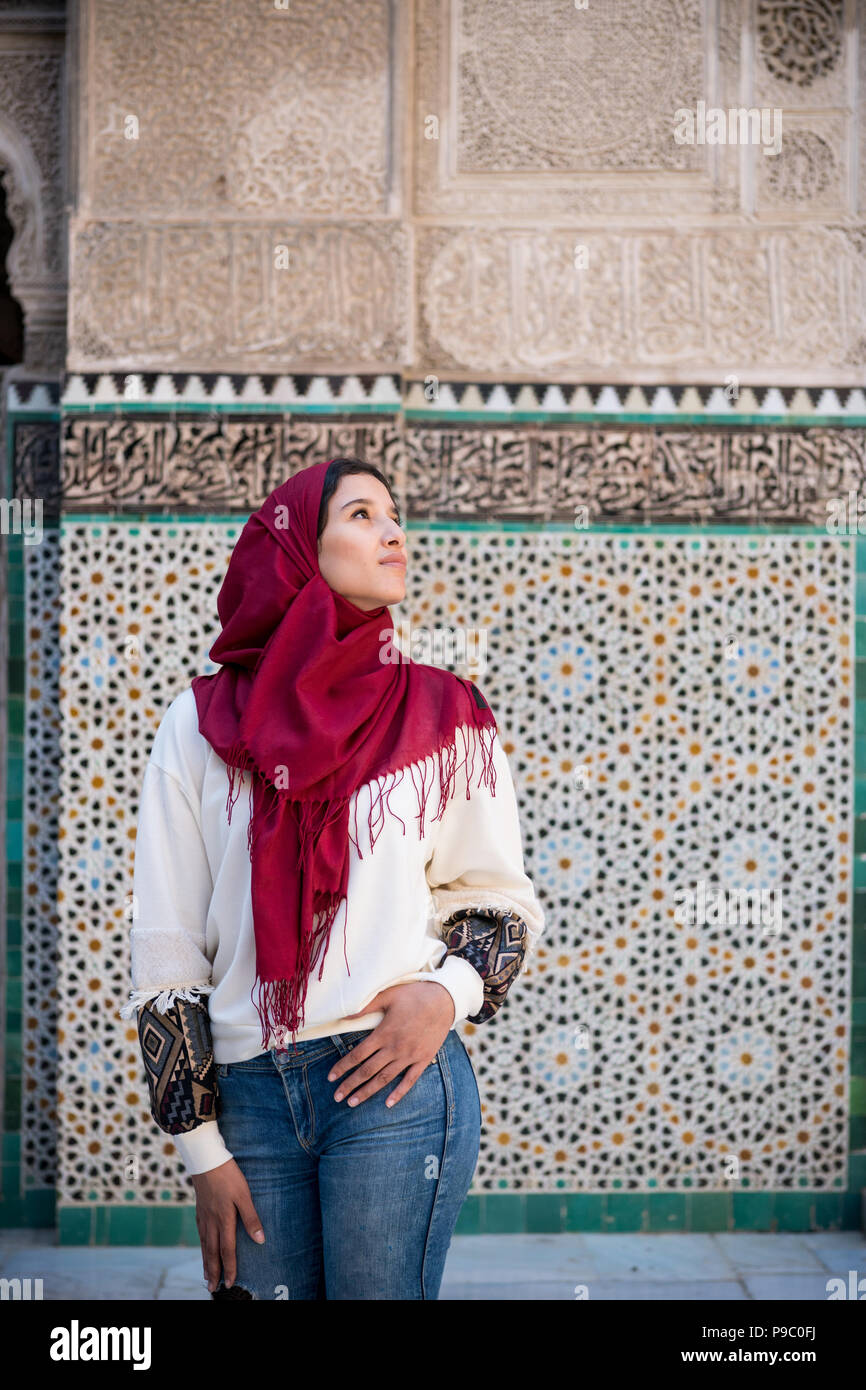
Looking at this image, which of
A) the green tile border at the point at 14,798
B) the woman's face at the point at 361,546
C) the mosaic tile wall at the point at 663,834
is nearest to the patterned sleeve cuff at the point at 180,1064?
the woman's face at the point at 361,546

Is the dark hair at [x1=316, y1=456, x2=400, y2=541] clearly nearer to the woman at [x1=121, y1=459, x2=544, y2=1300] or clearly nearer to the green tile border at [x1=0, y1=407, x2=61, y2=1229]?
the woman at [x1=121, y1=459, x2=544, y2=1300]

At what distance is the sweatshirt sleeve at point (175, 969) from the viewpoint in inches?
42.2

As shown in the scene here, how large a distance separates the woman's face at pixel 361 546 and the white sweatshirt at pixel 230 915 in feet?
0.55

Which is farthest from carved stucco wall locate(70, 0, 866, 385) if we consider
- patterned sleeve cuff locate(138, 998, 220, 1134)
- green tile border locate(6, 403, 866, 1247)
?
patterned sleeve cuff locate(138, 998, 220, 1134)

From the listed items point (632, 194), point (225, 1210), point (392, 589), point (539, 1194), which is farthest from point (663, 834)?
point (225, 1210)

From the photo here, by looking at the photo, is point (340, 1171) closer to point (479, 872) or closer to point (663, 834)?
point (479, 872)

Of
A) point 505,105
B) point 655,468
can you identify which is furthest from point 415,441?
point 505,105

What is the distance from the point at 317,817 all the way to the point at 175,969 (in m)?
0.18

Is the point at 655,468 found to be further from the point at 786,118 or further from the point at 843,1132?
the point at 843,1132

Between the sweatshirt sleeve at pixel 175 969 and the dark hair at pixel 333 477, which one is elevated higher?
the dark hair at pixel 333 477

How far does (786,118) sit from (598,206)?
1.29 ft

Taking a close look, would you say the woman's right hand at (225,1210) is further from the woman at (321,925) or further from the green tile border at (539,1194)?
the green tile border at (539,1194)

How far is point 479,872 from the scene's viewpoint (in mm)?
1167

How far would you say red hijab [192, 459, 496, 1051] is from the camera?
42.1 inches
